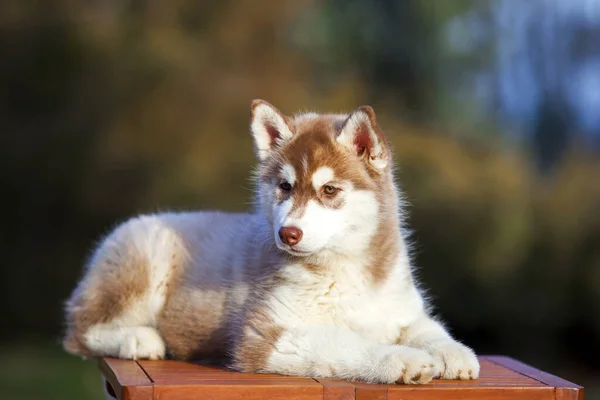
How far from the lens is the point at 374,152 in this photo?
3654mm

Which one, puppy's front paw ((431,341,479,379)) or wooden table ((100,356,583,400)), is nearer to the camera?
wooden table ((100,356,583,400))

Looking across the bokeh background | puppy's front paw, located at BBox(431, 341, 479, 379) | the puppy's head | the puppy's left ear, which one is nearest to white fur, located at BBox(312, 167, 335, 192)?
the puppy's head

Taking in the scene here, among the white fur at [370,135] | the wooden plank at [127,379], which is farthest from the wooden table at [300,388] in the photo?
the white fur at [370,135]

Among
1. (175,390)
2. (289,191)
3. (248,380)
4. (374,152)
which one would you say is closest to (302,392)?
(248,380)

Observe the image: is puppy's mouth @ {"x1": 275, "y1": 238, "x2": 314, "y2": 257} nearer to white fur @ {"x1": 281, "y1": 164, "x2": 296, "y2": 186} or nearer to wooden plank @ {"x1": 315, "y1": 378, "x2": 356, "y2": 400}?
white fur @ {"x1": 281, "y1": 164, "x2": 296, "y2": 186}

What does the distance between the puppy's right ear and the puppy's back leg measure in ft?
2.99

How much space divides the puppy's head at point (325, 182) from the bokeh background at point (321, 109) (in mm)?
5462

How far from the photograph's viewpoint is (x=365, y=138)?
143 inches

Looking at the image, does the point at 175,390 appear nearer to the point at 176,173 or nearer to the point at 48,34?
the point at 176,173

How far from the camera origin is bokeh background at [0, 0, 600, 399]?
30.3 ft

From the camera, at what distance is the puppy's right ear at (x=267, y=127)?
3791mm

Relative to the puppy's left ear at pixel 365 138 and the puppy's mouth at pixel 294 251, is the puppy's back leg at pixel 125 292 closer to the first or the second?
the puppy's mouth at pixel 294 251

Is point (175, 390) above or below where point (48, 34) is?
below

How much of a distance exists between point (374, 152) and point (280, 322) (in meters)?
0.85
